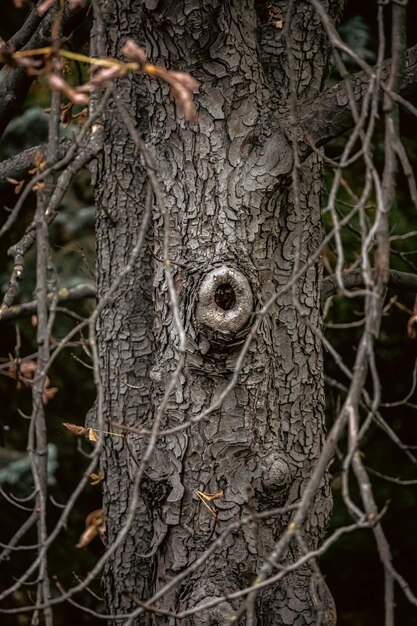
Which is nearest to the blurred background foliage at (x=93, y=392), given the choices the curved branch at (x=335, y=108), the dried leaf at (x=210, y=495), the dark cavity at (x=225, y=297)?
the curved branch at (x=335, y=108)

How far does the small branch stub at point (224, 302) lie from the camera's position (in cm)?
238

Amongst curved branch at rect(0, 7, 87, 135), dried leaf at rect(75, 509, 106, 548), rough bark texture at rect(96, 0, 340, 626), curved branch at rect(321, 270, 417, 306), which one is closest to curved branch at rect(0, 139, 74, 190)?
curved branch at rect(0, 7, 87, 135)

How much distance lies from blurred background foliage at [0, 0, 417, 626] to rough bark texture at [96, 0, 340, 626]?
1.55 m

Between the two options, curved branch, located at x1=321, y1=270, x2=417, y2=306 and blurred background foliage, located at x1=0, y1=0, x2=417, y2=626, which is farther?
blurred background foliage, located at x1=0, y1=0, x2=417, y2=626

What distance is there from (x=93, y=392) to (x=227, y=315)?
8.40ft

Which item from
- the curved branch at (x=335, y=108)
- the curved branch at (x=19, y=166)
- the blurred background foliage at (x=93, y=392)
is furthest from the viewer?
the blurred background foliage at (x=93, y=392)

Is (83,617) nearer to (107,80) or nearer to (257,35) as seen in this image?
(257,35)

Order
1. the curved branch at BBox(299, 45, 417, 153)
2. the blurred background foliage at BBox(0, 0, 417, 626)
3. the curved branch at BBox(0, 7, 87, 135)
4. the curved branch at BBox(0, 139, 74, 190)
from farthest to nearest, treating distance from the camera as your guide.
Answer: the blurred background foliage at BBox(0, 0, 417, 626) → the curved branch at BBox(0, 139, 74, 190) → the curved branch at BBox(0, 7, 87, 135) → the curved branch at BBox(299, 45, 417, 153)

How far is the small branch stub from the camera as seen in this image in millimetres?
2375

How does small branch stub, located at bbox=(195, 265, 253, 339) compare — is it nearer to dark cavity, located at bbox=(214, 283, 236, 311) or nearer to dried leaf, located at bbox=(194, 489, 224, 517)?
dark cavity, located at bbox=(214, 283, 236, 311)

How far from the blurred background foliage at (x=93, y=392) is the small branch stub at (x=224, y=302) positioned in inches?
72.3

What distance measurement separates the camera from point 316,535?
8.87 feet

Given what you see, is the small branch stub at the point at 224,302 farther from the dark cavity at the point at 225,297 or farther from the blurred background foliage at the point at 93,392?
the blurred background foliage at the point at 93,392

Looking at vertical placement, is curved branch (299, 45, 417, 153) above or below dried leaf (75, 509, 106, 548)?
above
